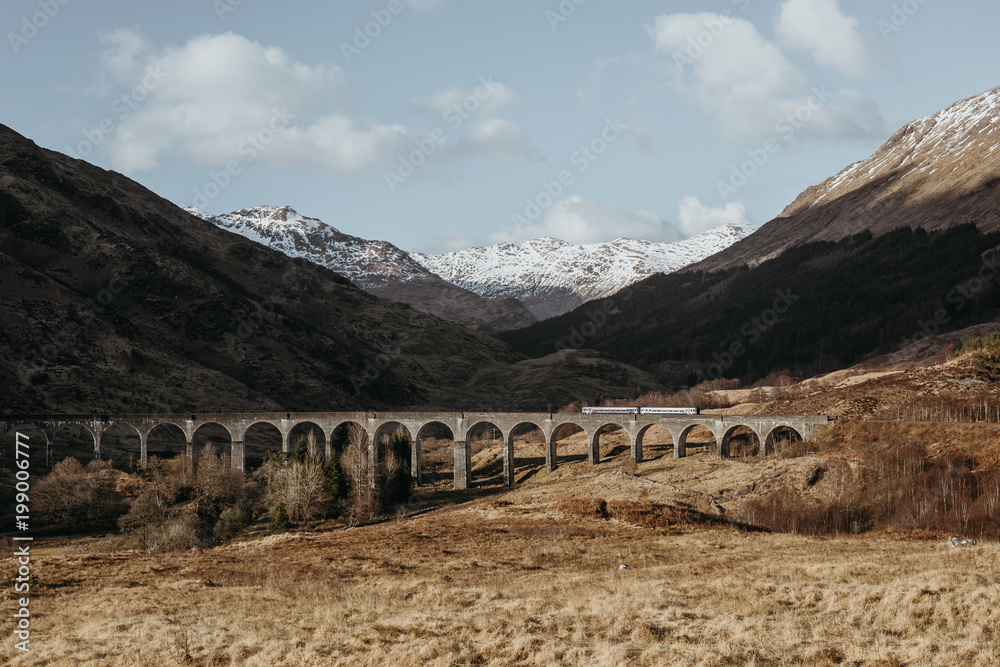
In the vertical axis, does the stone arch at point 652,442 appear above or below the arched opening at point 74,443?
below

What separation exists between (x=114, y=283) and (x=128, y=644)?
154501mm

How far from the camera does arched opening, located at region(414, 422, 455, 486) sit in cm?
9841

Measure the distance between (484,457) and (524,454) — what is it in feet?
20.1

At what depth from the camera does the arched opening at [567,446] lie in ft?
298

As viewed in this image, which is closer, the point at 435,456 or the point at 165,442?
the point at 165,442

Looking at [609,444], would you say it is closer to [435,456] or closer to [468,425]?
[468,425]

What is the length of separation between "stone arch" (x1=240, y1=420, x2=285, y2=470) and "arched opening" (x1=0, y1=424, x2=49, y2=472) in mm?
20850

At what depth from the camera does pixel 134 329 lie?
14612 centimetres

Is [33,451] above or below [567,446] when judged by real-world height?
above

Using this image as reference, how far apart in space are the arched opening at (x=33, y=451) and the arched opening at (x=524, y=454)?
5403cm

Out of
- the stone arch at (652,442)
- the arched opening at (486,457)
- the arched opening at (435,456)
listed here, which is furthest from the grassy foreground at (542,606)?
the arched opening at (435,456)

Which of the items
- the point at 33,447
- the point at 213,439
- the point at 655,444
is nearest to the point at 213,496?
the point at 33,447

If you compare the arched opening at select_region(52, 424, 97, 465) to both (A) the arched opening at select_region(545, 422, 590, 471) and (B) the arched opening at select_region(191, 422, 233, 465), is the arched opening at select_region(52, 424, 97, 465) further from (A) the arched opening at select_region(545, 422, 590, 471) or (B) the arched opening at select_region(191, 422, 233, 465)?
(A) the arched opening at select_region(545, 422, 590, 471)

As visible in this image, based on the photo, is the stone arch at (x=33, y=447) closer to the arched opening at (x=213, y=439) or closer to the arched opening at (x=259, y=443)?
the arched opening at (x=213, y=439)
